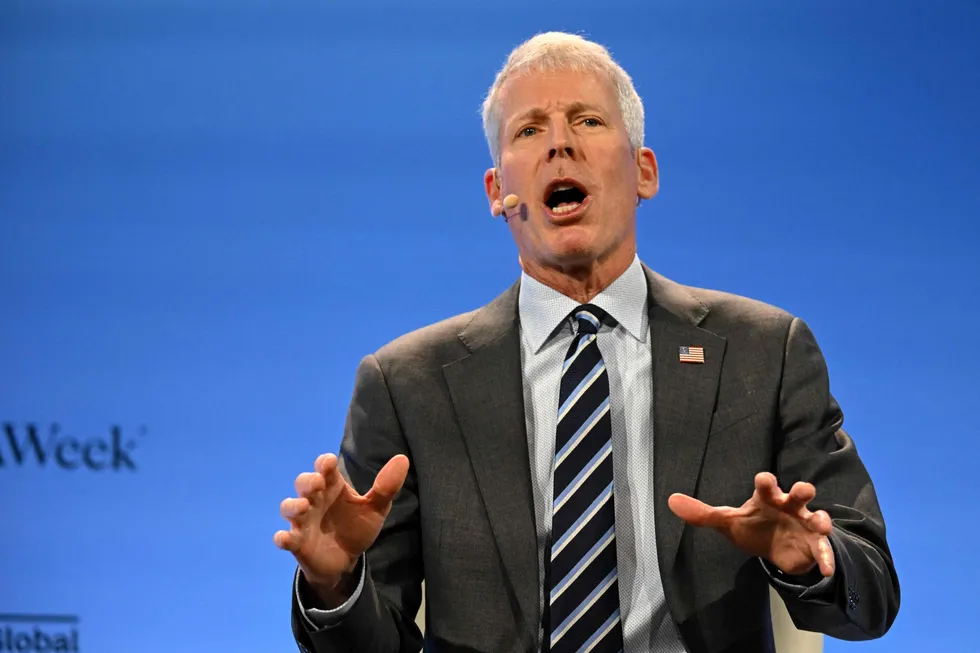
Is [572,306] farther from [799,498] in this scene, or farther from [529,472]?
[799,498]

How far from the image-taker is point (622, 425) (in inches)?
73.7

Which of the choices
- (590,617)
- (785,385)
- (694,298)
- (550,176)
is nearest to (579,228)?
(550,176)

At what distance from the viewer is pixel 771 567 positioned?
1556 millimetres

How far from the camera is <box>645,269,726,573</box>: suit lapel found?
1.77m

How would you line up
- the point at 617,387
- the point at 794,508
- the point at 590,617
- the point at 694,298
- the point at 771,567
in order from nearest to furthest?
the point at 794,508 < the point at 771,567 < the point at 590,617 < the point at 617,387 < the point at 694,298

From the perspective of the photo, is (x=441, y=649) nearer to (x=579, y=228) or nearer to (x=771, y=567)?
(x=771, y=567)

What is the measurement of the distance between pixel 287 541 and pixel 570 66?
1097mm

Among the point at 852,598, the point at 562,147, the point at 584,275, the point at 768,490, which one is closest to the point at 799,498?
the point at 768,490

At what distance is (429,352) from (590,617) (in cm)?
57

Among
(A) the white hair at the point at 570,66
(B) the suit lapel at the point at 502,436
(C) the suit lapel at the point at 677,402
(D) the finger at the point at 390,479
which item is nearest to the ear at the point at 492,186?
(A) the white hair at the point at 570,66

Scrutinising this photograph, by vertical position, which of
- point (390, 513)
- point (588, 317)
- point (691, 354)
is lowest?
point (390, 513)

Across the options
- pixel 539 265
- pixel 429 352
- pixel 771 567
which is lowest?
pixel 771 567

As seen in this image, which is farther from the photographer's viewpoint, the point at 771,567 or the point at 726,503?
the point at 726,503

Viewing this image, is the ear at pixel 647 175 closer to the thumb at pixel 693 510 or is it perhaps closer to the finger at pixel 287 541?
the thumb at pixel 693 510
